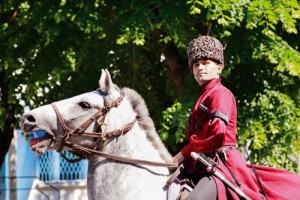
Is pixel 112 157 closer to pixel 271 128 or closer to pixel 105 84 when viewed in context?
pixel 105 84

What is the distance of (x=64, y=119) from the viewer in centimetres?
648

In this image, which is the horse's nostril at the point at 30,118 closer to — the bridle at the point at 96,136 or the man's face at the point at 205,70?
the bridle at the point at 96,136

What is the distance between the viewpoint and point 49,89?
15.8 meters

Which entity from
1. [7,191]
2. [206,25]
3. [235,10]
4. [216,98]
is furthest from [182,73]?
[7,191]

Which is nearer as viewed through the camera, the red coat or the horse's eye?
the red coat

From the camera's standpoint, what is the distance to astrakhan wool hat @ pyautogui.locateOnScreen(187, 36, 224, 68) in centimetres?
668

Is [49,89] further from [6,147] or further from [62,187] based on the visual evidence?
[62,187]

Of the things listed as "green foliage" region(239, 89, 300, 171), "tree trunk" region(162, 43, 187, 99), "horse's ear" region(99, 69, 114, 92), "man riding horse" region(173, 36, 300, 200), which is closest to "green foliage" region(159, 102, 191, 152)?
"green foliage" region(239, 89, 300, 171)

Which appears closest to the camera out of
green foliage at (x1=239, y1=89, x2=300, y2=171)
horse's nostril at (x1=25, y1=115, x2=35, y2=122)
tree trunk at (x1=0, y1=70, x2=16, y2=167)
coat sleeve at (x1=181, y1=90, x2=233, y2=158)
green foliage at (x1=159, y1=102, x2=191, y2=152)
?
coat sleeve at (x1=181, y1=90, x2=233, y2=158)

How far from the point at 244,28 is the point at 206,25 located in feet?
2.02

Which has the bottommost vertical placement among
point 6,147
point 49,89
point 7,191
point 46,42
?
point 7,191

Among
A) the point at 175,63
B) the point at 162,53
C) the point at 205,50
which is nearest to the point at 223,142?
the point at 205,50

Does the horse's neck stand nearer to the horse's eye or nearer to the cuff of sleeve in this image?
the cuff of sleeve

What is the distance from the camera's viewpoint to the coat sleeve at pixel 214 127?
247 inches
